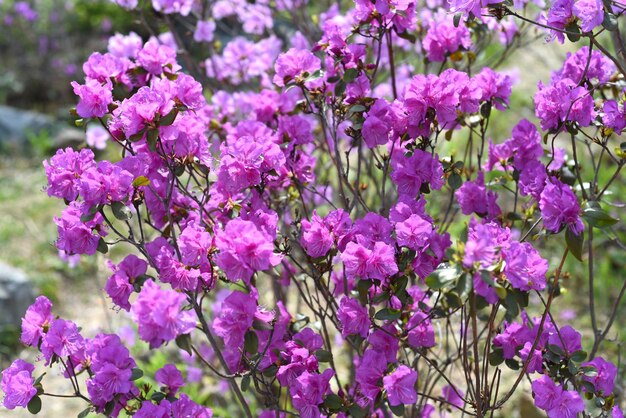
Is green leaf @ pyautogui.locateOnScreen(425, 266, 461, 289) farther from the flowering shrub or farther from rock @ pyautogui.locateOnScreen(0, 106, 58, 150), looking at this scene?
rock @ pyautogui.locateOnScreen(0, 106, 58, 150)

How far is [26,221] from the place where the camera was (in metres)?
5.04

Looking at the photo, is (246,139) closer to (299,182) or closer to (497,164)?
(299,182)

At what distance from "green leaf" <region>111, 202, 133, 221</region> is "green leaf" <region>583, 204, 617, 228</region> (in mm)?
930

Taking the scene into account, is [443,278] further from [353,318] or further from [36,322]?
[36,322]

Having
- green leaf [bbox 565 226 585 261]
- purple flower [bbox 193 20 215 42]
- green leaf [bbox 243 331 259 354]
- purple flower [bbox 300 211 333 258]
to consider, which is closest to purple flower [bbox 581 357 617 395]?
green leaf [bbox 565 226 585 261]

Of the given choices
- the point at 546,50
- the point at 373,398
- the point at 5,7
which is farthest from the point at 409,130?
the point at 5,7

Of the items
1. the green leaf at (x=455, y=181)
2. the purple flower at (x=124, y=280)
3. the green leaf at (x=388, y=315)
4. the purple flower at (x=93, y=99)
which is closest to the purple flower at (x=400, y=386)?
the green leaf at (x=388, y=315)

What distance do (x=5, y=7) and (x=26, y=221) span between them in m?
4.60

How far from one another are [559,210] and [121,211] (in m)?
0.90

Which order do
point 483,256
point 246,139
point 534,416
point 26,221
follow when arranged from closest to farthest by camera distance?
1. point 483,256
2. point 246,139
3. point 534,416
4. point 26,221

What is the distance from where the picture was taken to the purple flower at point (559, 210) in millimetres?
1429

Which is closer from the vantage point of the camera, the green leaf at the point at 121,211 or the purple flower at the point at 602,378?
the green leaf at the point at 121,211

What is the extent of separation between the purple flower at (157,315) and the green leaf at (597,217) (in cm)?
81

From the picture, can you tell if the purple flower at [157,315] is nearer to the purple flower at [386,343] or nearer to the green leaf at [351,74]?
the purple flower at [386,343]
